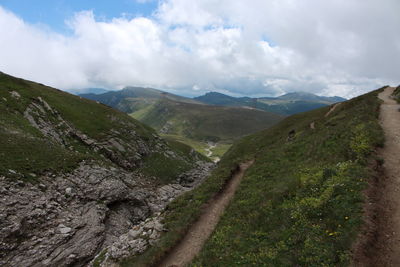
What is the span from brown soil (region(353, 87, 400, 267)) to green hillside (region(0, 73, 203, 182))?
36.6 metres

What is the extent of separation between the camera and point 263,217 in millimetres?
17750

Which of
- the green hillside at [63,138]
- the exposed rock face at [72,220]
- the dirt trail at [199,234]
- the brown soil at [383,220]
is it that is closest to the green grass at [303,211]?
the brown soil at [383,220]

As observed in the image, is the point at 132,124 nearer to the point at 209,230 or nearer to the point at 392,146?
the point at 209,230

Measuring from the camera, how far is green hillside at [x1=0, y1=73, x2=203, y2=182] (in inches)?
1289

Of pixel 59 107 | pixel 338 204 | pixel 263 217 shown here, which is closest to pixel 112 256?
pixel 263 217

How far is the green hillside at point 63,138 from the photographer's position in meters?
32.8

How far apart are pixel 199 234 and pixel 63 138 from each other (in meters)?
43.4

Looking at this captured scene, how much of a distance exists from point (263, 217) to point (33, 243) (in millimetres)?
24848

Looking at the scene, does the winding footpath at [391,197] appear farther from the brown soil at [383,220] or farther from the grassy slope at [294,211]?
the grassy slope at [294,211]

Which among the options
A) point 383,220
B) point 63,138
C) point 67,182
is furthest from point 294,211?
point 63,138

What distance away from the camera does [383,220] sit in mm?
13047

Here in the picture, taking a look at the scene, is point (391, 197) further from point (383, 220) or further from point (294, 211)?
point (294, 211)

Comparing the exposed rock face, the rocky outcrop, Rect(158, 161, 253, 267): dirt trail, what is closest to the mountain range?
the exposed rock face

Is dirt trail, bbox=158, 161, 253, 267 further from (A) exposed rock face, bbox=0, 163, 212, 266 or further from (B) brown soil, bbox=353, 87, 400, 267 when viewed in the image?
(B) brown soil, bbox=353, 87, 400, 267
